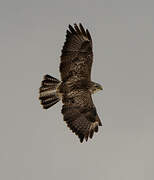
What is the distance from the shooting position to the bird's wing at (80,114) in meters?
28.1

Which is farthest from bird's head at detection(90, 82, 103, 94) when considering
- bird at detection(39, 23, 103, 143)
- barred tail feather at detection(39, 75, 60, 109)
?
barred tail feather at detection(39, 75, 60, 109)

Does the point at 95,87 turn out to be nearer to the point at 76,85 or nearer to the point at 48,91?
the point at 76,85

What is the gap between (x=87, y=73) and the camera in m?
28.8

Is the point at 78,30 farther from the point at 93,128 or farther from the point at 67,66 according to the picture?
the point at 93,128

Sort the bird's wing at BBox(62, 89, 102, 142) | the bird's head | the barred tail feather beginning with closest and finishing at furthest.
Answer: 1. the bird's wing at BBox(62, 89, 102, 142)
2. the bird's head
3. the barred tail feather

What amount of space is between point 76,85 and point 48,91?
33.3 inches

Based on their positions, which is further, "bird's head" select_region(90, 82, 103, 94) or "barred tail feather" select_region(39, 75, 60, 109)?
"barred tail feather" select_region(39, 75, 60, 109)

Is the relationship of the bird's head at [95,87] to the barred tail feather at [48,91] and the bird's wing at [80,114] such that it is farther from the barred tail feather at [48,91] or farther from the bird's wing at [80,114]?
the barred tail feather at [48,91]

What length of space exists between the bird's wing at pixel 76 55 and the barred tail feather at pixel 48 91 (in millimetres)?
440

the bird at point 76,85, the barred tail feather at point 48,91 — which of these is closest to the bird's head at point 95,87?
the bird at point 76,85

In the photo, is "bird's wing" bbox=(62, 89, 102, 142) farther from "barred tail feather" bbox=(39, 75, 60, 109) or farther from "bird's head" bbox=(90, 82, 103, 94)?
"barred tail feather" bbox=(39, 75, 60, 109)

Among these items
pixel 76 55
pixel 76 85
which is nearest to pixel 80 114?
pixel 76 85

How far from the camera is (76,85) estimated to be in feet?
94.1

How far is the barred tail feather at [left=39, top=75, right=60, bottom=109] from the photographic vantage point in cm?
2881
